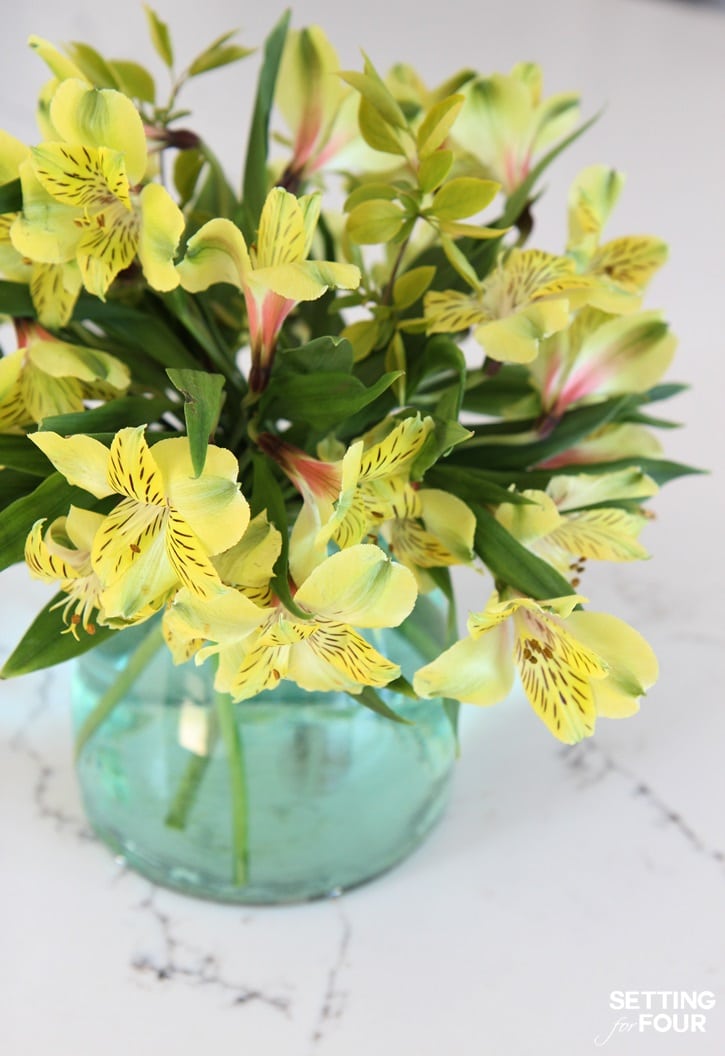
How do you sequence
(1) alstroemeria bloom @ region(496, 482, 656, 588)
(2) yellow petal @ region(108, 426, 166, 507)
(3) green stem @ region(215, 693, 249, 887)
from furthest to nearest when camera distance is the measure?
(3) green stem @ region(215, 693, 249, 887)
(1) alstroemeria bloom @ region(496, 482, 656, 588)
(2) yellow petal @ region(108, 426, 166, 507)

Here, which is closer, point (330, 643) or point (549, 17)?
point (330, 643)

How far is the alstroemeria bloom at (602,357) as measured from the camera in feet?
1.76

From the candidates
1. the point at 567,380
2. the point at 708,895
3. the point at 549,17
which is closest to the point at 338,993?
the point at 708,895

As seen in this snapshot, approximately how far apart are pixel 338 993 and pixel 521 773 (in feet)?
0.63

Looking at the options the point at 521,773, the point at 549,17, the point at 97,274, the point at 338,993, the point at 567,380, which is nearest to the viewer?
the point at 97,274

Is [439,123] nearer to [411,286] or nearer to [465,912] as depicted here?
[411,286]

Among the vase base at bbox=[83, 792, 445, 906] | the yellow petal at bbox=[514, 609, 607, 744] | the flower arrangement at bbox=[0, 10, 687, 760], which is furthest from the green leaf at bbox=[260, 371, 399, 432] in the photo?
the vase base at bbox=[83, 792, 445, 906]

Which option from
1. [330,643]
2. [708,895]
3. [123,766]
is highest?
[330,643]

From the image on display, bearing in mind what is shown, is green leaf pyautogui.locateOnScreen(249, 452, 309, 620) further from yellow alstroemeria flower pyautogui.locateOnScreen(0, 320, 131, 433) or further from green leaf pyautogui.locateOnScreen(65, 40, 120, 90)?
green leaf pyautogui.locateOnScreen(65, 40, 120, 90)

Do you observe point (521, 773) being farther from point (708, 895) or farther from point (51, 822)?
point (51, 822)

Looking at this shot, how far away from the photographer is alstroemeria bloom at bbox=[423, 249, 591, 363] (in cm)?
46

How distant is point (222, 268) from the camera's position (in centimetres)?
45

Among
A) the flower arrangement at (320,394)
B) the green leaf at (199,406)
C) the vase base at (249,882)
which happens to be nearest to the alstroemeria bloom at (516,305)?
the flower arrangement at (320,394)

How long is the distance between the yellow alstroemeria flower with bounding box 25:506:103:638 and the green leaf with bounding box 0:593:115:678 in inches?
0.8
